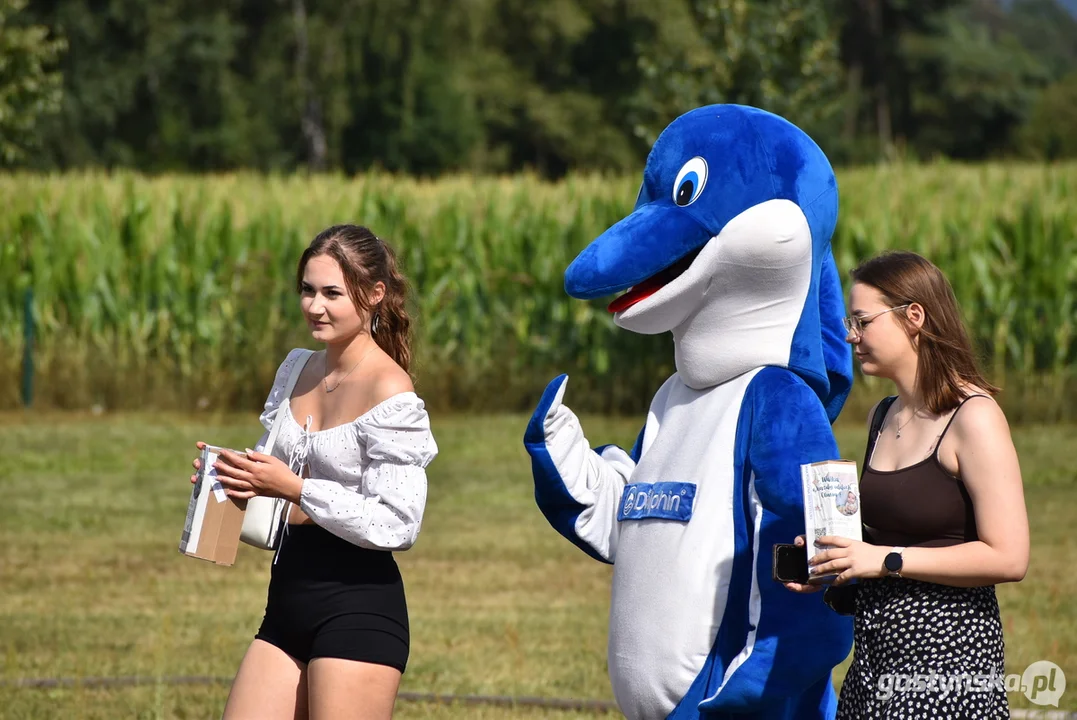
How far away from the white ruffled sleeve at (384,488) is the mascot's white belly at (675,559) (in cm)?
51

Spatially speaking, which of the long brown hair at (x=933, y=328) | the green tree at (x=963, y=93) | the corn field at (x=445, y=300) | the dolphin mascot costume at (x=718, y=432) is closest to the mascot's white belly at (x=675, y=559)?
the dolphin mascot costume at (x=718, y=432)

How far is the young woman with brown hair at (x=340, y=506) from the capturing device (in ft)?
11.3

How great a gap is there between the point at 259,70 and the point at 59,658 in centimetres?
3340

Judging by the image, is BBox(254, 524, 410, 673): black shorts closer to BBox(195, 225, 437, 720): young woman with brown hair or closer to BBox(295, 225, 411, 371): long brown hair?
BBox(195, 225, 437, 720): young woman with brown hair

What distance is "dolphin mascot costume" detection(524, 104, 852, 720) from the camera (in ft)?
10.7

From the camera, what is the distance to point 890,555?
9.77ft

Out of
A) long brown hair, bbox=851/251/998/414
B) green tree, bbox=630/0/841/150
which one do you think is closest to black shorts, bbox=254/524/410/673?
long brown hair, bbox=851/251/998/414

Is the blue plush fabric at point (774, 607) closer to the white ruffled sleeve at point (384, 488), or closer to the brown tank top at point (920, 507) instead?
the brown tank top at point (920, 507)

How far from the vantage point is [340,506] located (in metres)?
3.45

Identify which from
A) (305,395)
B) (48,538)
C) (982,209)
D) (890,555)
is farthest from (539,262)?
(890,555)

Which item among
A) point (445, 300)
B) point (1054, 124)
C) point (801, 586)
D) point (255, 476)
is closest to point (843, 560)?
point (801, 586)

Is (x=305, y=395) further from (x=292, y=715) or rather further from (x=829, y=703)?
(x=829, y=703)

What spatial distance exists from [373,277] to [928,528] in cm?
149

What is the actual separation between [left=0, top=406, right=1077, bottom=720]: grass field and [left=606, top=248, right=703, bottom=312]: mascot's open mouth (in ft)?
7.76
